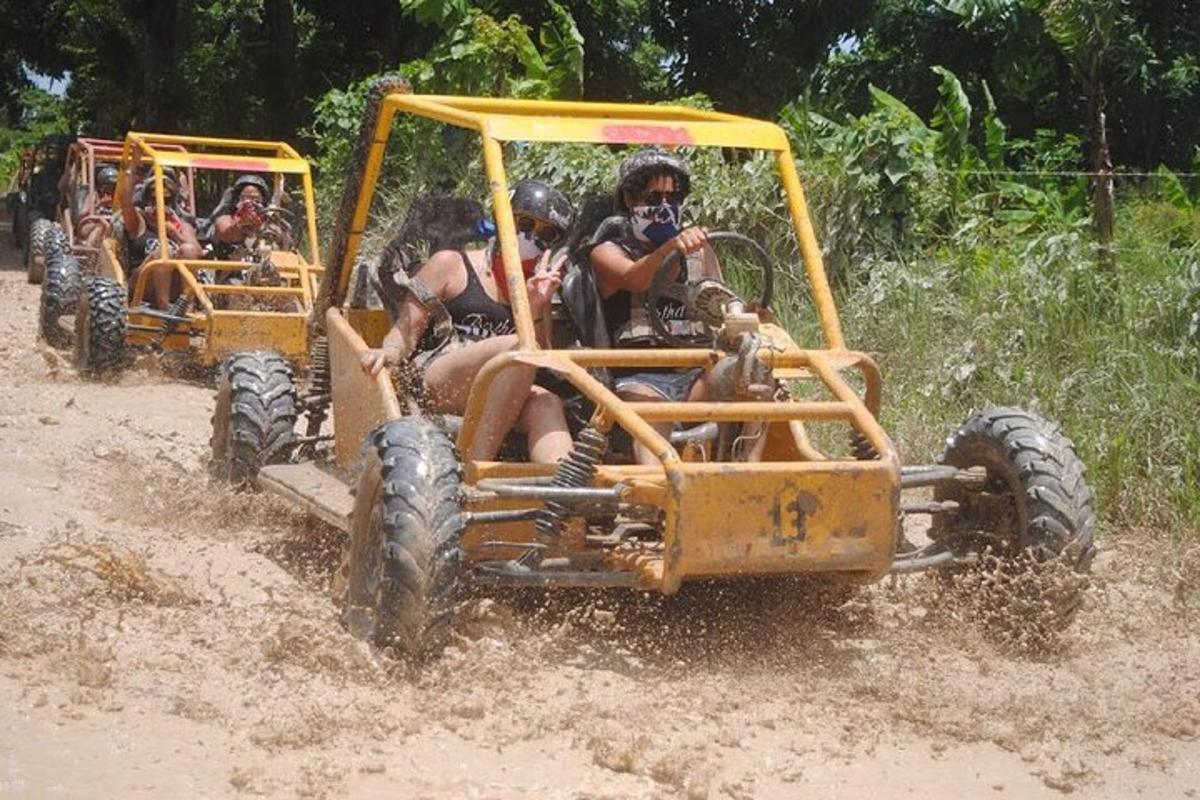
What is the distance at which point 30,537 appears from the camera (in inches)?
259

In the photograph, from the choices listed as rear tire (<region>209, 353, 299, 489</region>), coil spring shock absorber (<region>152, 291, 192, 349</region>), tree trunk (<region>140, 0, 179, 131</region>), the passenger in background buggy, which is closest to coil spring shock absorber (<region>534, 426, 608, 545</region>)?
rear tire (<region>209, 353, 299, 489</region>)

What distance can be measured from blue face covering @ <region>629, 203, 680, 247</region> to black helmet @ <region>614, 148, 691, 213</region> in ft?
0.20

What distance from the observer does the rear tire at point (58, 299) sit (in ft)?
43.7

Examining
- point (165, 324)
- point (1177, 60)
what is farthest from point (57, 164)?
point (1177, 60)

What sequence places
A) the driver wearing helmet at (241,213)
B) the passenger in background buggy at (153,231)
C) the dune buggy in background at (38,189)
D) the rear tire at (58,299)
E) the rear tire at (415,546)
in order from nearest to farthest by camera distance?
the rear tire at (415,546) → the passenger in background buggy at (153,231) → the driver wearing helmet at (241,213) → the rear tire at (58,299) → the dune buggy in background at (38,189)

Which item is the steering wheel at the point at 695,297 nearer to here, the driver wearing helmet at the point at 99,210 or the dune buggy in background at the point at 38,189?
the driver wearing helmet at the point at 99,210

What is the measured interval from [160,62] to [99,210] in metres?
9.22

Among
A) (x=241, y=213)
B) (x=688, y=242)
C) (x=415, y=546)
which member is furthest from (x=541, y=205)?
(x=241, y=213)

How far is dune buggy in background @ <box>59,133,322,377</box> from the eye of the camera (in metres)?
11.3

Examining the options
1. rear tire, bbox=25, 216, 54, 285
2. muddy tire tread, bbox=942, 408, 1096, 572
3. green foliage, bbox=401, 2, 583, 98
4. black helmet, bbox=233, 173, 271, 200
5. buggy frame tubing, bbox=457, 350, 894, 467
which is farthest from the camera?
rear tire, bbox=25, 216, 54, 285

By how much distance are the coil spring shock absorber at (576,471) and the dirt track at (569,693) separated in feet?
1.23

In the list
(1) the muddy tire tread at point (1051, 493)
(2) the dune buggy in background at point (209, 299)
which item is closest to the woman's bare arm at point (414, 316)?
(1) the muddy tire tread at point (1051, 493)

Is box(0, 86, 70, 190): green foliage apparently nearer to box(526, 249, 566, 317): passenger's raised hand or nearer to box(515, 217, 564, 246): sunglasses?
box(515, 217, 564, 246): sunglasses

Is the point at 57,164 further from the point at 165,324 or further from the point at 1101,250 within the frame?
the point at 1101,250
